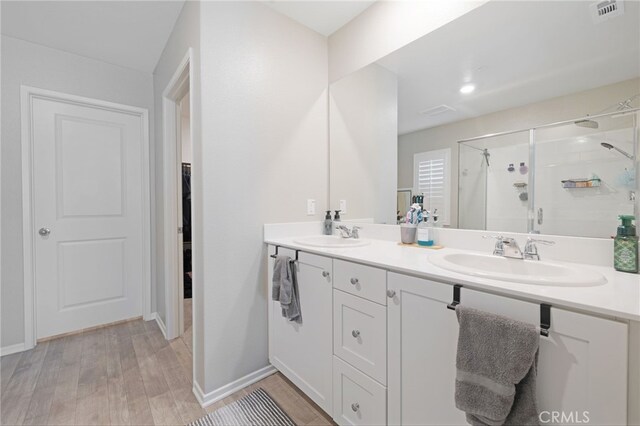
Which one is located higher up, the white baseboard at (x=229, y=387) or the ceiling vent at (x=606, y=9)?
the ceiling vent at (x=606, y=9)

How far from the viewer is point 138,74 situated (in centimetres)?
259

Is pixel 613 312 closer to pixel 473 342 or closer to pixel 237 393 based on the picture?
pixel 473 342

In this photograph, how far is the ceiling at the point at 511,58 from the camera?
1.00 meters

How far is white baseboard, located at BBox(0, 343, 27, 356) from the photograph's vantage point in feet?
6.56

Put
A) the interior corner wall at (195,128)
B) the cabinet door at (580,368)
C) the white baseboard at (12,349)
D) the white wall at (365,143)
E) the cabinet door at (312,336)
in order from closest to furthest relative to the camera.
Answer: the cabinet door at (580,368), the cabinet door at (312,336), the interior corner wall at (195,128), the white wall at (365,143), the white baseboard at (12,349)

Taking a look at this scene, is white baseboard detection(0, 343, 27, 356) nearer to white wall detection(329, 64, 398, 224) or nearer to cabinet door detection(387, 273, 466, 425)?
white wall detection(329, 64, 398, 224)

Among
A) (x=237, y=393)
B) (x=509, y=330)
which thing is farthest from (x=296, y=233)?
(x=509, y=330)

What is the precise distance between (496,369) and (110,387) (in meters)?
2.10

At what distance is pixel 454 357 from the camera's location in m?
0.86

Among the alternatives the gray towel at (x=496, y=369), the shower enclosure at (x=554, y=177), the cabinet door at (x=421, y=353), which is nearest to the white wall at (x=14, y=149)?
the cabinet door at (x=421, y=353)

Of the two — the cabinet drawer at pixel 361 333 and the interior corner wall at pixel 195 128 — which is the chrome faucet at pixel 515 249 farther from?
the interior corner wall at pixel 195 128

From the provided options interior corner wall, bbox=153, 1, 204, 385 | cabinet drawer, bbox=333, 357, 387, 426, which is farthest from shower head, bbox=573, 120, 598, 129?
interior corner wall, bbox=153, 1, 204, 385

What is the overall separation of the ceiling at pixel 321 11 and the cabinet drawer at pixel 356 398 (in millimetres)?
2129

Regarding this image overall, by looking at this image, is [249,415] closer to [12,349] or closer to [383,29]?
[12,349]
